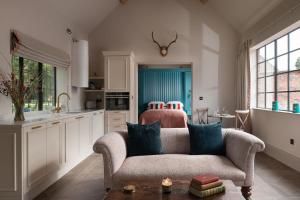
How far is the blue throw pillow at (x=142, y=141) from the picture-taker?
285 centimetres

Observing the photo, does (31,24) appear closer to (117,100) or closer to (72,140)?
(72,140)

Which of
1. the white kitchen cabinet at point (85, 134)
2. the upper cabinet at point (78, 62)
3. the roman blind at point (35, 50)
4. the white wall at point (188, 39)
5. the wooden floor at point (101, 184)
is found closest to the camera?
the wooden floor at point (101, 184)

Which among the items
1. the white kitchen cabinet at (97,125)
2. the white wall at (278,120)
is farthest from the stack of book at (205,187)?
the white kitchen cabinet at (97,125)

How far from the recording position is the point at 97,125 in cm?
539

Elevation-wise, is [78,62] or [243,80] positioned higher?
[78,62]

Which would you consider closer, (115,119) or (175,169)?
(175,169)

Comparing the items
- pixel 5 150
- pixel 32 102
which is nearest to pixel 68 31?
pixel 32 102

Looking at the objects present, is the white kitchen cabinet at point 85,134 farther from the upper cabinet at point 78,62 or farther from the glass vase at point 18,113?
the glass vase at point 18,113

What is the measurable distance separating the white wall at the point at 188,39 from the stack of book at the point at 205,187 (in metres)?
4.84

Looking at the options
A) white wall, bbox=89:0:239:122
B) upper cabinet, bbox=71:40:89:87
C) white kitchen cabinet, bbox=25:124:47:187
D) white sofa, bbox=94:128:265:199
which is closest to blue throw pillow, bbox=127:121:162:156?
white sofa, bbox=94:128:265:199

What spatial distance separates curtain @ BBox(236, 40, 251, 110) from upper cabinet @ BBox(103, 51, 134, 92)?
2921mm

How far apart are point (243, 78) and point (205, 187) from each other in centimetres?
476

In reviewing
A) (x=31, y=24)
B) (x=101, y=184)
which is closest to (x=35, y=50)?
(x=31, y=24)

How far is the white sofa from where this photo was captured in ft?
7.71
